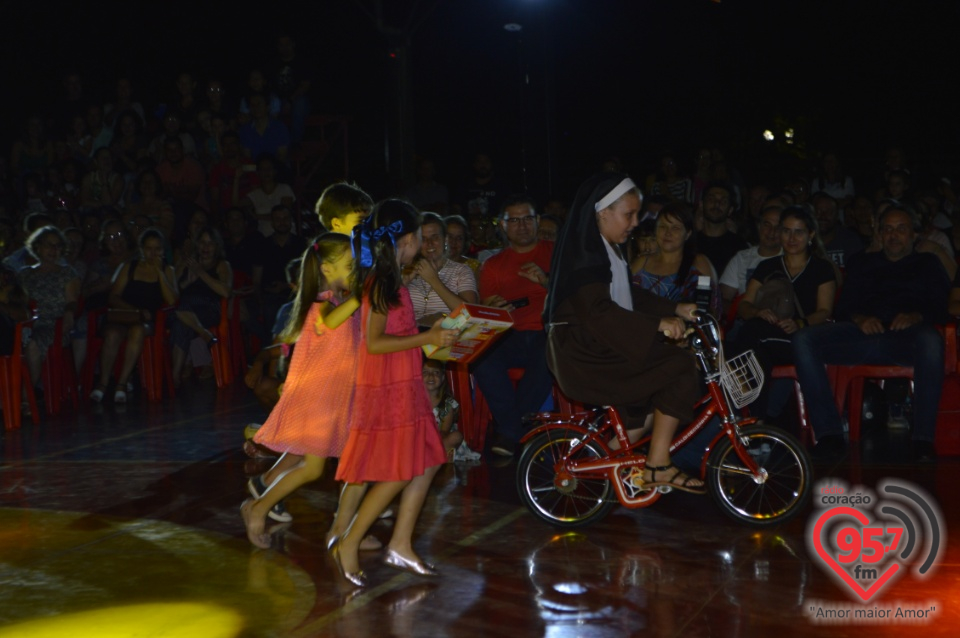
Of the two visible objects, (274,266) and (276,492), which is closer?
(276,492)

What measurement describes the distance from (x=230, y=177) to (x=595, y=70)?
24.8 feet

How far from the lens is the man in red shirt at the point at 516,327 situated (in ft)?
24.0

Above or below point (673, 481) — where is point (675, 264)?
above

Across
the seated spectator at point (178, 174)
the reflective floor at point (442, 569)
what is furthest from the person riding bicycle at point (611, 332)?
the seated spectator at point (178, 174)

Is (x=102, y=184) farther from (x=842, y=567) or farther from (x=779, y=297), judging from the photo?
(x=842, y=567)

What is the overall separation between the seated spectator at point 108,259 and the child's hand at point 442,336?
23.4ft

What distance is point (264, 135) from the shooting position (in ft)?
44.3

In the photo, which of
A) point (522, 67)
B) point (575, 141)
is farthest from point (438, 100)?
point (522, 67)

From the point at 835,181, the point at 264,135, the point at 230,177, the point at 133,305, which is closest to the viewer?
the point at 133,305

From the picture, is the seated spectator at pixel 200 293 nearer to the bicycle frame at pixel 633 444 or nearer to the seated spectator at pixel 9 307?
the seated spectator at pixel 9 307

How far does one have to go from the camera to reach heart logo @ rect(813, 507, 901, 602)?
4445 millimetres

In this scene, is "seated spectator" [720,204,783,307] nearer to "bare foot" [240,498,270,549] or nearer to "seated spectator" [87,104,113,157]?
"bare foot" [240,498,270,549]

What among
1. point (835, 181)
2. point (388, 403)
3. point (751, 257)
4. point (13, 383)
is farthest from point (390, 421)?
point (835, 181)

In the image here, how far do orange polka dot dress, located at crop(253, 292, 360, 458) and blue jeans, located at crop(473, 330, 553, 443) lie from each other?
2149mm
